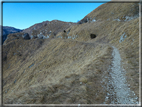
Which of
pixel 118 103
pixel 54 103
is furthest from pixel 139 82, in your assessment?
pixel 54 103

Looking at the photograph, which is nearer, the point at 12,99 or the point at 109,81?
the point at 12,99

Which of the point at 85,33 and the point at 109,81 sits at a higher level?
the point at 85,33

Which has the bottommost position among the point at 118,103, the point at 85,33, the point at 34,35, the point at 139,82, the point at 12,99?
the point at 118,103

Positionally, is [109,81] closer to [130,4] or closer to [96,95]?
[96,95]

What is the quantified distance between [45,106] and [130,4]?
241 ft

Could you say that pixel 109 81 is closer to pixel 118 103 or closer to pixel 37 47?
pixel 118 103

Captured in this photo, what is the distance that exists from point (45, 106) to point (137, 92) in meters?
6.64

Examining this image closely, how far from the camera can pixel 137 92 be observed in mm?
5906

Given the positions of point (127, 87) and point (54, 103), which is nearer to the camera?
point (54, 103)

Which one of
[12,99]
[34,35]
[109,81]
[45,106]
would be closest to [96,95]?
[109,81]

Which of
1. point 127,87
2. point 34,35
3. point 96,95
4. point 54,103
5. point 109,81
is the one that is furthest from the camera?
point 34,35

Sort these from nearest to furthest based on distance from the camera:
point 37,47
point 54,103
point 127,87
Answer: point 54,103, point 127,87, point 37,47

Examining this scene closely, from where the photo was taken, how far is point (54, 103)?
16.5 feet

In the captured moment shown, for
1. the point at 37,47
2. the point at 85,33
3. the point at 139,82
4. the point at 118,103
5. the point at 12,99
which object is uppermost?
the point at 85,33
